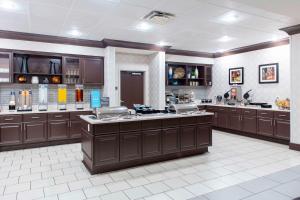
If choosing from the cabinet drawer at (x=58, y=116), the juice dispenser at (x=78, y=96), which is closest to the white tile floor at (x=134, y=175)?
the cabinet drawer at (x=58, y=116)

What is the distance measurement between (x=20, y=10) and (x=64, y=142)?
324 centimetres

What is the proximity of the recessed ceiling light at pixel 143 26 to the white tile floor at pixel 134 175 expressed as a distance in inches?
117

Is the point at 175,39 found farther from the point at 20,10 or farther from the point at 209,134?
the point at 20,10

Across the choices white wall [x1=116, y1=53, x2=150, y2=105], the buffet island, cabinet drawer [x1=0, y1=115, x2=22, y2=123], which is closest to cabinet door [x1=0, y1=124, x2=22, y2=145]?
cabinet drawer [x1=0, y1=115, x2=22, y2=123]

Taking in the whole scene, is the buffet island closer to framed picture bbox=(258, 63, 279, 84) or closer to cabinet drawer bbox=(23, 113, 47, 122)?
cabinet drawer bbox=(23, 113, 47, 122)

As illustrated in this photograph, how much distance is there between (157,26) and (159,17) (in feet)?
2.50

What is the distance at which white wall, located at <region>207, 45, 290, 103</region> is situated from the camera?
6133mm

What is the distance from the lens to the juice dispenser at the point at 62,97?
593cm

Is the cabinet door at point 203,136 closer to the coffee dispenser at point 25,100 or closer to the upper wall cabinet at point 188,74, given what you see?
the upper wall cabinet at point 188,74

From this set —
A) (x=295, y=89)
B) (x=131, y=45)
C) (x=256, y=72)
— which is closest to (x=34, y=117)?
(x=131, y=45)

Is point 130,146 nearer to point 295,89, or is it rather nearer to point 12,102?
point 12,102

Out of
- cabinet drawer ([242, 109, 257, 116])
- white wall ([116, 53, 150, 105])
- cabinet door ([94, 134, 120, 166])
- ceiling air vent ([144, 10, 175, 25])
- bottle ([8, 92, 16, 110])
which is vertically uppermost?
ceiling air vent ([144, 10, 175, 25])

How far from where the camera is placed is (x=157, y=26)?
16.4ft

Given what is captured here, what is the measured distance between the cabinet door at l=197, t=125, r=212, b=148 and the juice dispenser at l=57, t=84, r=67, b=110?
3607 mm
